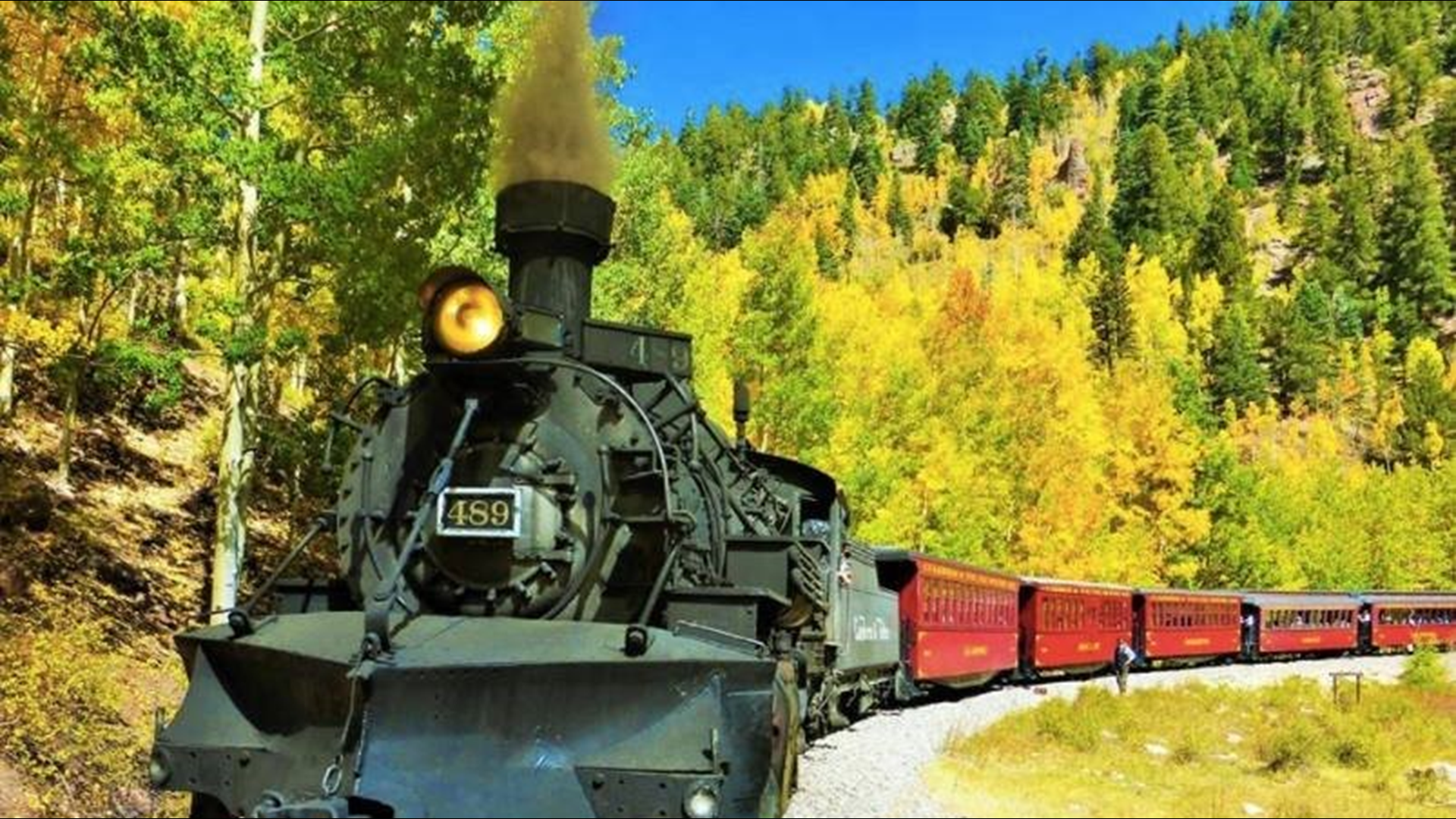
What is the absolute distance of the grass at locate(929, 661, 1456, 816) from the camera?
8.99 meters

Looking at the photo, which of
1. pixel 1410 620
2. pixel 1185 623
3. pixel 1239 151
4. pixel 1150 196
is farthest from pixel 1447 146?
pixel 1185 623

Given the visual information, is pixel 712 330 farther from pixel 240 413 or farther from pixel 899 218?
pixel 899 218

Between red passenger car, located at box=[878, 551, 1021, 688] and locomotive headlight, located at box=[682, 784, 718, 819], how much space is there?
1305 cm

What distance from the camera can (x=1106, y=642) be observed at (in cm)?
2897

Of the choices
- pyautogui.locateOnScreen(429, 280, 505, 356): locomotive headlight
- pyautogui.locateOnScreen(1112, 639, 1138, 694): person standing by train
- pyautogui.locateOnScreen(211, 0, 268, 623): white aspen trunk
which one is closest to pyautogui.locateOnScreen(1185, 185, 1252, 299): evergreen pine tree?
pyautogui.locateOnScreen(1112, 639, 1138, 694): person standing by train

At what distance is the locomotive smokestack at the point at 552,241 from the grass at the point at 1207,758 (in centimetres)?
404

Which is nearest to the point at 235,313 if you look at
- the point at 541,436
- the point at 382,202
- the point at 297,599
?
the point at 382,202

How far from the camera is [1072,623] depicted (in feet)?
89.3

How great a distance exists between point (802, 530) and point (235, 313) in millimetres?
5607

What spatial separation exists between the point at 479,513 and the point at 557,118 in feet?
10.0

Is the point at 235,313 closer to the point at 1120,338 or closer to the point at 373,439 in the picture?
the point at 373,439

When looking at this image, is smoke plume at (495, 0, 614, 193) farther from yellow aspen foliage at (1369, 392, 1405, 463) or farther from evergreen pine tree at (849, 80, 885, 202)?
evergreen pine tree at (849, 80, 885, 202)

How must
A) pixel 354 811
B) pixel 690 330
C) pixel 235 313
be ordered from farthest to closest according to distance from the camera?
pixel 690 330 → pixel 235 313 → pixel 354 811

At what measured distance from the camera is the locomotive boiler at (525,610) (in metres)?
5.93
